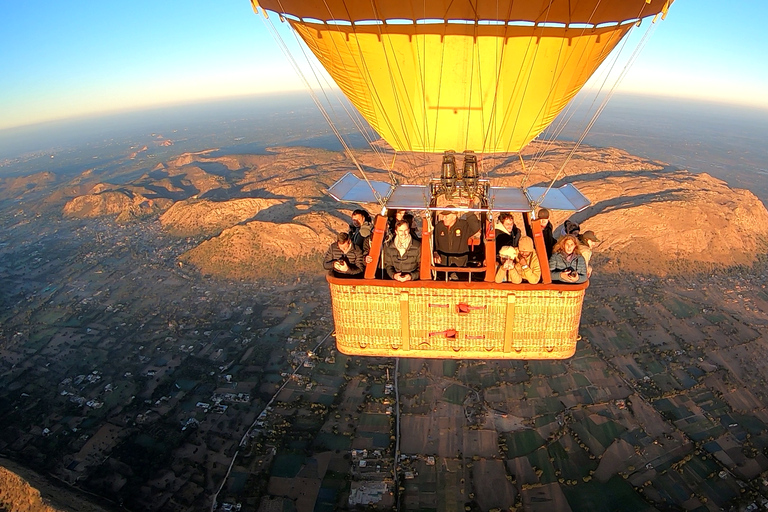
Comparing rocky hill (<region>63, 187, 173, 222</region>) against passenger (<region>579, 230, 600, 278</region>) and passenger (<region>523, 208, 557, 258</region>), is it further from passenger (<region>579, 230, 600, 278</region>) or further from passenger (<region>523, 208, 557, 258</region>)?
passenger (<region>579, 230, 600, 278</region>)

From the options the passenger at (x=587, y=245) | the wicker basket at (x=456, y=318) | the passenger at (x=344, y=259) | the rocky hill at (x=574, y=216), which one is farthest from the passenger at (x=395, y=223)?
the rocky hill at (x=574, y=216)

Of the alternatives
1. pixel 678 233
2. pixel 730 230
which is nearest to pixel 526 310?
pixel 678 233

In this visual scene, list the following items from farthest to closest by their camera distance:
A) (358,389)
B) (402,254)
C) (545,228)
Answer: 1. (358,389)
2. (545,228)
3. (402,254)

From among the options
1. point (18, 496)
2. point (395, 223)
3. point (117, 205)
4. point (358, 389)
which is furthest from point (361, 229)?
point (117, 205)

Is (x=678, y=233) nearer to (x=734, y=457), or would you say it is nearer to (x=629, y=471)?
(x=734, y=457)

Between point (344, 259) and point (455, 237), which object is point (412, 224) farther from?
point (344, 259)
